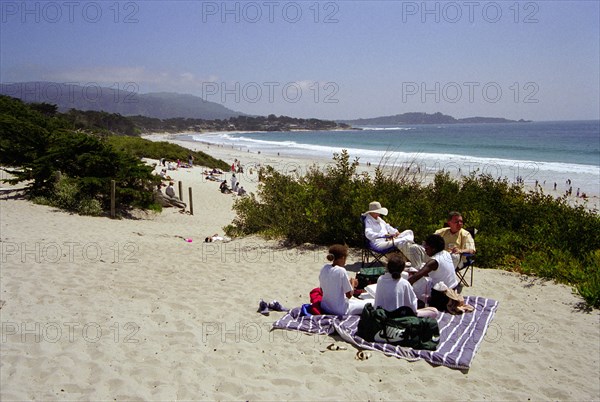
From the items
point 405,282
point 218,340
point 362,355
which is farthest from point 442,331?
point 218,340

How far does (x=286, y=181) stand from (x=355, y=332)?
277 inches

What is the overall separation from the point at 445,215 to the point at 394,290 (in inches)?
190

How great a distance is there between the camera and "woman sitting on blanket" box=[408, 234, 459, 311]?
18.2 ft

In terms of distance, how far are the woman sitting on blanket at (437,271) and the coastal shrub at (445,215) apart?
2172mm

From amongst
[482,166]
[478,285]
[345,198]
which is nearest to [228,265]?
[345,198]

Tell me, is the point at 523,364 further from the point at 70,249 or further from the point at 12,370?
the point at 70,249

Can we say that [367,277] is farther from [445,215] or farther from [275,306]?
[445,215]

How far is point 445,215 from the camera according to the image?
923cm

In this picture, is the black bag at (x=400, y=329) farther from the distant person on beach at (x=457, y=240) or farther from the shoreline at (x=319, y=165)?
the shoreline at (x=319, y=165)

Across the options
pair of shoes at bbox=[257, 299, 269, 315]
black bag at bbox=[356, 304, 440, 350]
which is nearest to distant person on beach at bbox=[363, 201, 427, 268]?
black bag at bbox=[356, 304, 440, 350]

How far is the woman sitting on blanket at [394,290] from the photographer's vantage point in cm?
482

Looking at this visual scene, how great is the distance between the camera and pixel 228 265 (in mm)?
8086

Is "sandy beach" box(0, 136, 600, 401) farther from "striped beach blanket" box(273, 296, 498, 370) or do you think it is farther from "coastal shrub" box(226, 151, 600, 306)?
"coastal shrub" box(226, 151, 600, 306)

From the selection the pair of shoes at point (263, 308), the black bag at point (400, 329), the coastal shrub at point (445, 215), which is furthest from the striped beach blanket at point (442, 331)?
the coastal shrub at point (445, 215)
